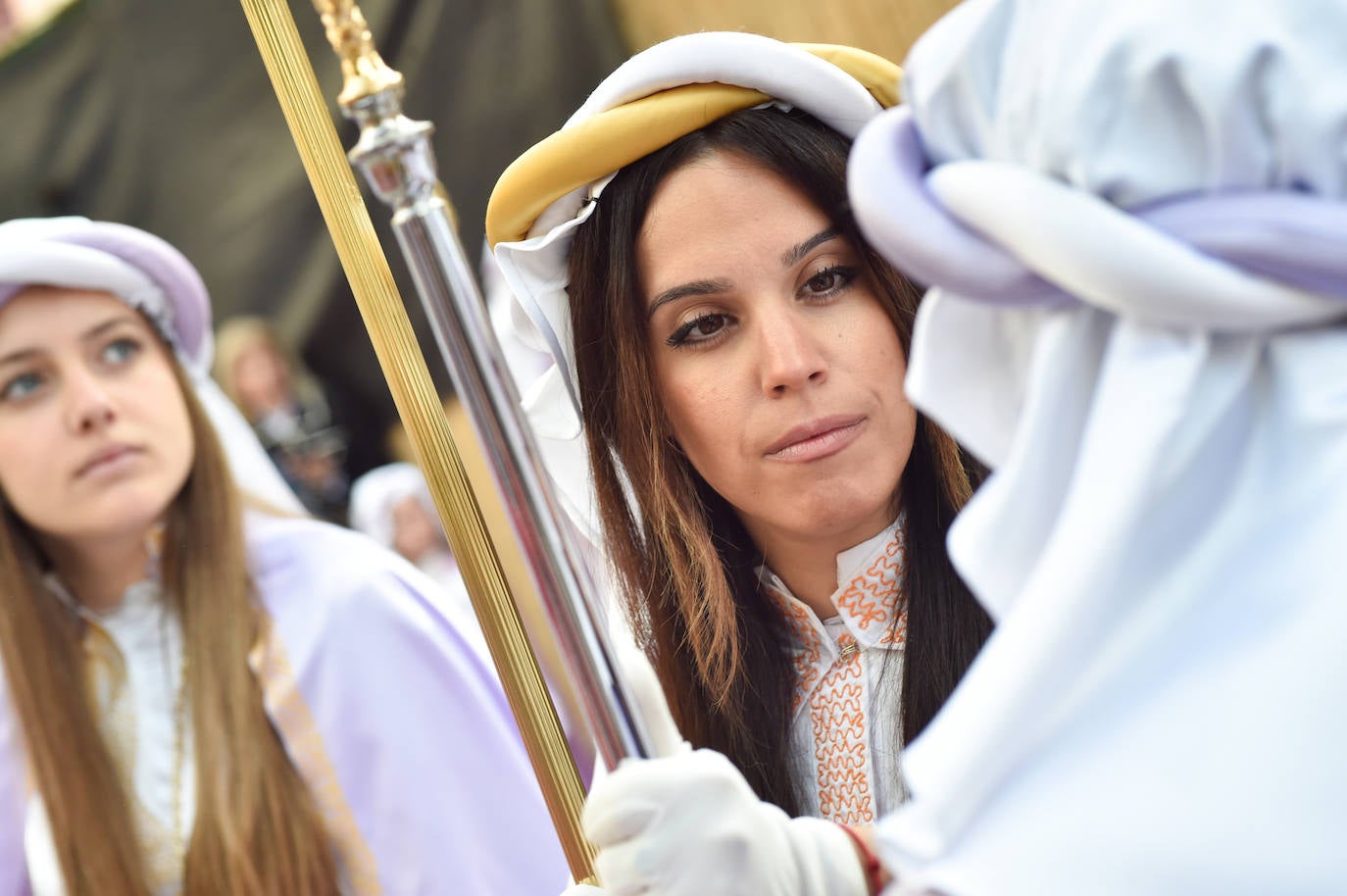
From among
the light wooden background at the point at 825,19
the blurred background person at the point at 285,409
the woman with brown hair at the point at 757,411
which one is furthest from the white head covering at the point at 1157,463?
the blurred background person at the point at 285,409

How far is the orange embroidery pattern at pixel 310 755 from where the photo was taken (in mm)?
1691

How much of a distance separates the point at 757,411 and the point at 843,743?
35 centimetres

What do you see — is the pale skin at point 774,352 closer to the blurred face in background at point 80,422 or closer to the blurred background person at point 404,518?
the blurred face in background at point 80,422

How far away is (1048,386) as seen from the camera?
0.82 m

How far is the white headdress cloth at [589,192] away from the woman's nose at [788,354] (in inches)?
10.1

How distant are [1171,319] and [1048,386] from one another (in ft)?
0.26

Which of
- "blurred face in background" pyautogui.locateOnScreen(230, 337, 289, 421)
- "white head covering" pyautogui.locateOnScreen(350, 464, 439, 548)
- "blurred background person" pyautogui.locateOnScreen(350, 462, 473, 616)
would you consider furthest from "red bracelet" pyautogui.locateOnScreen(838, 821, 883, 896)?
"blurred face in background" pyautogui.locateOnScreen(230, 337, 289, 421)

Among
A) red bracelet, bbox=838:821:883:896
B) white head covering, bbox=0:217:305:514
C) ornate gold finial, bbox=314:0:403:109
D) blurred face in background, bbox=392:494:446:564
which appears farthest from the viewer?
blurred face in background, bbox=392:494:446:564

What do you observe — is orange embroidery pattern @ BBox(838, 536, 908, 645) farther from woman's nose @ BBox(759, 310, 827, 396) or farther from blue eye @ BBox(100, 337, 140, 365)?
blue eye @ BBox(100, 337, 140, 365)

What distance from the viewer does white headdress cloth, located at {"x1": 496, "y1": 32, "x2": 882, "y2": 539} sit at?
1.38 meters

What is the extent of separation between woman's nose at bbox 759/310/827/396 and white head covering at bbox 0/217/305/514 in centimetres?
97

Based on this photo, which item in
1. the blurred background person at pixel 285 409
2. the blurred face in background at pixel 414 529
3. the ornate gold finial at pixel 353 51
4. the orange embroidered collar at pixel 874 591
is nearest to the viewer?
the ornate gold finial at pixel 353 51

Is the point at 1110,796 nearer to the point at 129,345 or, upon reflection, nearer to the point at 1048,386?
the point at 1048,386

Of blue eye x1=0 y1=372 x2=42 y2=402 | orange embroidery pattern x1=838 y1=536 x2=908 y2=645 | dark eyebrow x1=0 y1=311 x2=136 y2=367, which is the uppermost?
dark eyebrow x1=0 y1=311 x2=136 y2=367
